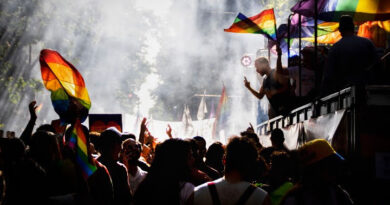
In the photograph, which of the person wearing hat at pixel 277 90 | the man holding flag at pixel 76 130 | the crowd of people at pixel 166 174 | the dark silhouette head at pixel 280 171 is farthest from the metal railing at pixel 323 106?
the man holding flag at pixel 76 130

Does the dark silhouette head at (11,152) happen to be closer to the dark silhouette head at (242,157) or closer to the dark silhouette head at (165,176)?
the dark silhouette head at (165,176)

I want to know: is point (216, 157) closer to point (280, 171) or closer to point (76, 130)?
point (76, 130)

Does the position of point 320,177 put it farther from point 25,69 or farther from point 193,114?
point 193,114

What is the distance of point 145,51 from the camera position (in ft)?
197

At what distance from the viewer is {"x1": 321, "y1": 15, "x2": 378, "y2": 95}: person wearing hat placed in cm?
650

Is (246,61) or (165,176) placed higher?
(246,61)

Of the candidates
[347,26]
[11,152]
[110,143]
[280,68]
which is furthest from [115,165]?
[280,68]

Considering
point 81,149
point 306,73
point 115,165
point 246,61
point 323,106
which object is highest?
point 246,61

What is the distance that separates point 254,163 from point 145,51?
56.6 m

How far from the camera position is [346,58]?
6543mm

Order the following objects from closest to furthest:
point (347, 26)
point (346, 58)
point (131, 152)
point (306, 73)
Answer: point (131, 152) < point (346, 58) < point (347, 26) < point (306, 73)

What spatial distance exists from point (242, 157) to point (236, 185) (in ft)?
0.66

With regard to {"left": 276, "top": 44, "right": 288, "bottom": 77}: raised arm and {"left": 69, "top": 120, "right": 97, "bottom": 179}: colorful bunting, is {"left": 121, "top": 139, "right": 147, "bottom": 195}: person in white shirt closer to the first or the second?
{"left": 69, "top": 120, "right": 97, "bottom": 179}: colorful bunting

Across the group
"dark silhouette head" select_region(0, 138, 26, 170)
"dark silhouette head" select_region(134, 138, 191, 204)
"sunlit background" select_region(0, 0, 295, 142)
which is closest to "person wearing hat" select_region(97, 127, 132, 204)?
"dark silhouette head" select_region(0, 138, 26, 170)
